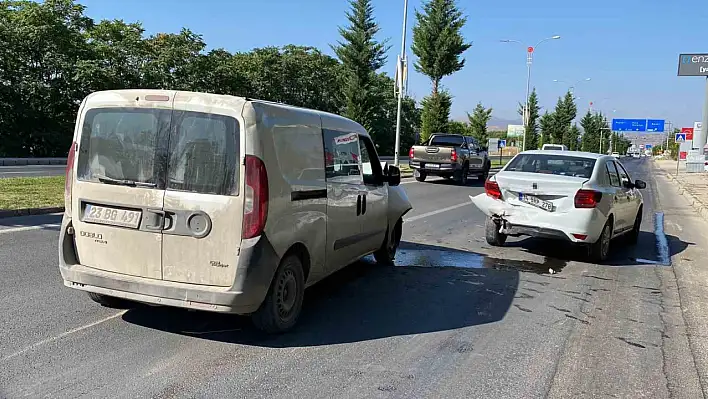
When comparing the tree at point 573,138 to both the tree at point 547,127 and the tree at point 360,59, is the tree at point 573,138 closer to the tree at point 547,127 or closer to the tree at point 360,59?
the tree at point 547,127

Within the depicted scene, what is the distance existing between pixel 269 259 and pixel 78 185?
166 centimetres

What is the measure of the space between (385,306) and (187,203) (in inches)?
94.1

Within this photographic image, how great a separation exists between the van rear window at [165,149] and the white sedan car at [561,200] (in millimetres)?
5494

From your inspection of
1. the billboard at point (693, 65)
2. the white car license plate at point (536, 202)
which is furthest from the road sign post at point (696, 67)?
the white car license plate at point (536, 202)

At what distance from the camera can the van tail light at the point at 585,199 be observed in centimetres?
833

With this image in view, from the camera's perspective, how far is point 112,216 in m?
4.65

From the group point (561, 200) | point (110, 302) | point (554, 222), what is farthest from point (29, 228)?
point (561, 200)

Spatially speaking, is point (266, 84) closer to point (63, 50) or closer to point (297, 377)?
point (63, 50)

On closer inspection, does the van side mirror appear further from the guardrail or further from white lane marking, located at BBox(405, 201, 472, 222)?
the guardrail

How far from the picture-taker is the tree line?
106ft

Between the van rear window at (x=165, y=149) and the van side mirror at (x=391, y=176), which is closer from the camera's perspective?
the van rear window at (x=165, y=149)

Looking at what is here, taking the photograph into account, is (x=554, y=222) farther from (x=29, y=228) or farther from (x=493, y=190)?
(x=29, y=228)

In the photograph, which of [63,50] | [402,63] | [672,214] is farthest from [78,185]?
[63,50]

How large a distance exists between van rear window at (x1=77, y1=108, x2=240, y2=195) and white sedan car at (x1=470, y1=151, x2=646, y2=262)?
5.49 m
